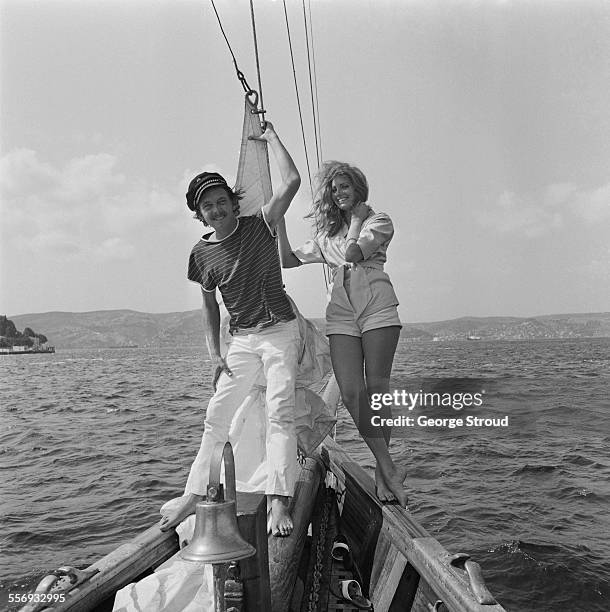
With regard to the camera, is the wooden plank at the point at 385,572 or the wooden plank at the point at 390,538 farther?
the wooden plank at the point at 385,572

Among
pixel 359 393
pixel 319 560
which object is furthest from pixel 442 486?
pixel 359 393

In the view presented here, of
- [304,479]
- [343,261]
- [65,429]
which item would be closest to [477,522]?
[304,479]

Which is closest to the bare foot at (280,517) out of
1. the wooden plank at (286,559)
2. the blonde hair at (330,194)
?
the wooden plank at (286,559)

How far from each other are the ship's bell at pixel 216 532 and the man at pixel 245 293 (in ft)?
3.68

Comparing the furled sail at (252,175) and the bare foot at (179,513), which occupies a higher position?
the furled sail at (252,175)

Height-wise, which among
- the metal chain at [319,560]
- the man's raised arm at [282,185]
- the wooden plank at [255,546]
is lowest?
the metal chain at [319,560]

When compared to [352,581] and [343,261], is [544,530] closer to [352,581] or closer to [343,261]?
[352,581]

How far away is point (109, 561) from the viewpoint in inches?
86.5

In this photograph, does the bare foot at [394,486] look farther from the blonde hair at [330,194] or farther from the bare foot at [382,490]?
the blonde hair at [330,194]

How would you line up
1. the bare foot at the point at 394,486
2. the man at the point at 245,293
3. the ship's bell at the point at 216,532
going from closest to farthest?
1. the ship's bell at the point at 216,532
2. the man at the point at 245,293
3. the bare foot at the point at 394,486

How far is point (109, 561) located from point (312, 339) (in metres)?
1.42

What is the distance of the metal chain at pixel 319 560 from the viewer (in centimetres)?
266

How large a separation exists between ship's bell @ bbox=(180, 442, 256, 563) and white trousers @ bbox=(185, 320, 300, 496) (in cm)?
101

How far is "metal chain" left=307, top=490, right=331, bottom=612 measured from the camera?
266cm
